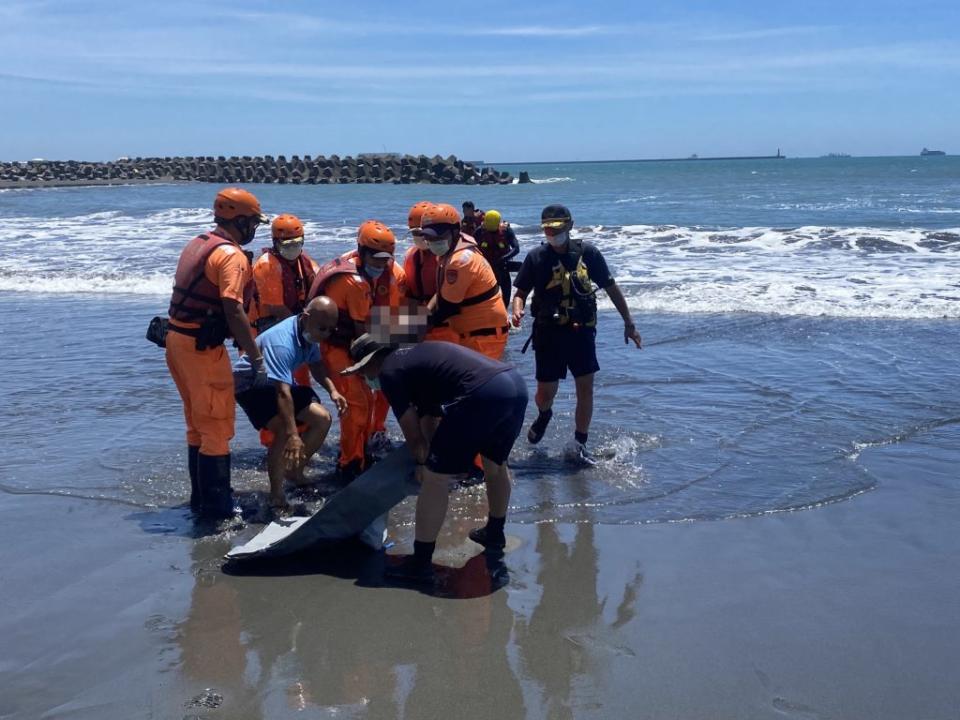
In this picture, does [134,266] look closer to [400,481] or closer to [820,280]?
[820,280]

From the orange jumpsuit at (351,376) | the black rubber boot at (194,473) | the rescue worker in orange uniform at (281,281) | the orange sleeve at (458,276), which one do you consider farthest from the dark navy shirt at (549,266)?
the black rubber boot at (194,473)

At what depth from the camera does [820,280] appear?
1466cm

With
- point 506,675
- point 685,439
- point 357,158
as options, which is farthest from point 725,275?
point 357,158

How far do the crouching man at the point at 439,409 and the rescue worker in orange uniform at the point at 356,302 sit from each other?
1.18 m

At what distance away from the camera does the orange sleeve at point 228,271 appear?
195 inches

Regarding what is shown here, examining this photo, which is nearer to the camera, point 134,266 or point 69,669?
point 69,669

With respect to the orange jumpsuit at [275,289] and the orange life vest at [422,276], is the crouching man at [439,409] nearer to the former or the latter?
the orange life vest at [422,276]

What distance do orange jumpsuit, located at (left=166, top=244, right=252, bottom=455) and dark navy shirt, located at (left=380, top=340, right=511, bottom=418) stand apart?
1.02 metres

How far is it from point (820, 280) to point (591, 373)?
364 inches

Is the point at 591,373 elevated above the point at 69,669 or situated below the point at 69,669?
above

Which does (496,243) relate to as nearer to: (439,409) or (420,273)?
(420,273)

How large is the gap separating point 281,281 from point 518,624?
3130 mm

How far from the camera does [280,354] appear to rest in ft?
18.1

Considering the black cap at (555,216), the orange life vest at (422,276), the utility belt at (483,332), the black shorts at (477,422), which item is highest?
the black cap at (555,216)
